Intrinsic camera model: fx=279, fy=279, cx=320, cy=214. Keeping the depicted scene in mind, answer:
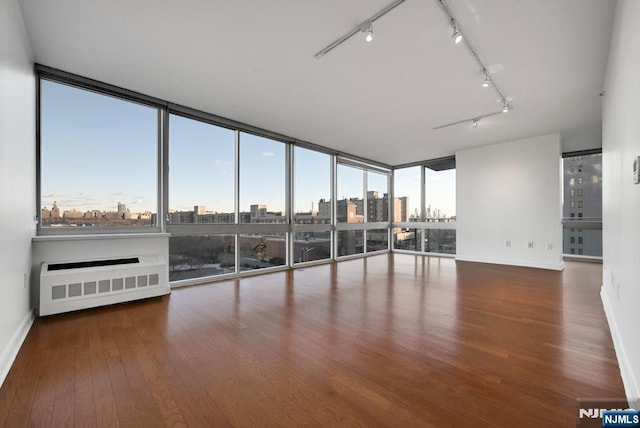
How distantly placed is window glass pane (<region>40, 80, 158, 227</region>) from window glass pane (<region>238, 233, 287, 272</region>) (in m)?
1.61

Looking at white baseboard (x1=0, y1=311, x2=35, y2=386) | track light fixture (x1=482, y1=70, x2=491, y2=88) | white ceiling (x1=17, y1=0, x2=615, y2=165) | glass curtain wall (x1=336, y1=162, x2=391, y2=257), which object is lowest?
white baseboard (x1=0, y1=311, x2=35, y2=386)

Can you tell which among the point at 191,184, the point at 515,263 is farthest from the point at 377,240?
the point at 191,184

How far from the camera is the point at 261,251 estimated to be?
223 inches

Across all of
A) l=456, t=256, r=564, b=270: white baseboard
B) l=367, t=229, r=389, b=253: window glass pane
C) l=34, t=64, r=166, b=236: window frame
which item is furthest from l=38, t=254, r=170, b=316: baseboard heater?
l=456, t=256, r=564, b=270: white baseboard

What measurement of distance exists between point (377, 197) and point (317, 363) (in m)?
7.12

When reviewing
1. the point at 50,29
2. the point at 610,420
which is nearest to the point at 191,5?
the point at 50,29

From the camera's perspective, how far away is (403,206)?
9078 mm

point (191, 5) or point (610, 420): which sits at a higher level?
point (191, 5)

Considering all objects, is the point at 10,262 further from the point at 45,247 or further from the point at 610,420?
the point at 610,420

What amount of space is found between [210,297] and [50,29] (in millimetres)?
3376

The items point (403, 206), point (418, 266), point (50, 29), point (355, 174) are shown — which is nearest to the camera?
point (50, 29)

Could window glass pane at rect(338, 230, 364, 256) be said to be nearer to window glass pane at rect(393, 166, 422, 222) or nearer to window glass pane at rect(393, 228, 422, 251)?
window glass pane at rect(393, 228, 422, 251)

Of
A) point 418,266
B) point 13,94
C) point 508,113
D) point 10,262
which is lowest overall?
point 418,266

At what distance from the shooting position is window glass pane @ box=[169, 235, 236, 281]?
4492mm
